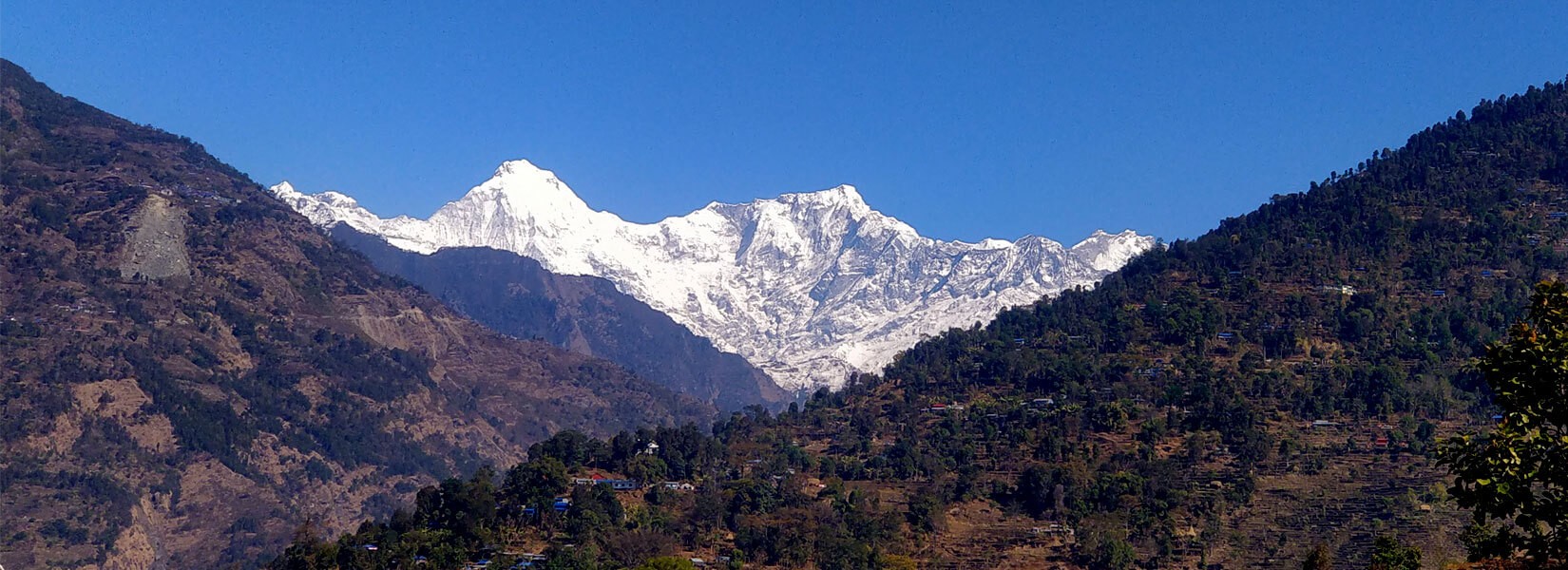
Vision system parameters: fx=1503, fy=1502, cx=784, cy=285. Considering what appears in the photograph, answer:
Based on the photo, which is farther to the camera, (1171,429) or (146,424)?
(146,424)

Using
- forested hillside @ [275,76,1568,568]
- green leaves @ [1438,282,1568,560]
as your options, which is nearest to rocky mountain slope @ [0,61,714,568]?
forested hillside @ [275,76,1568,568]

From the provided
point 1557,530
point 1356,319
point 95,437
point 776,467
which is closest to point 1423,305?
point 1356,319

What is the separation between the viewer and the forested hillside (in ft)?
313

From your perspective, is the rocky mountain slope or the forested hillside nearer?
the forested hillside

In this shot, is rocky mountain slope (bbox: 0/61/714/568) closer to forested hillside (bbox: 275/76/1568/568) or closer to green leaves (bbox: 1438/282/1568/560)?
forested hillside (bbox: 275/76/1568/568)

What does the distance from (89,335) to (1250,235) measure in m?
128

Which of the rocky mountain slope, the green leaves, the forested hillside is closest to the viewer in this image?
the green leaves

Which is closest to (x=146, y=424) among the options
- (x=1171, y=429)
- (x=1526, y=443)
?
(x=1171, y=429)

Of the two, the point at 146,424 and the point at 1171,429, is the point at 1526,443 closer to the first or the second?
the point at 1171,429

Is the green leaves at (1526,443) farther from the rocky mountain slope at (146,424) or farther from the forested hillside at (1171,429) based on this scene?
the rocky mountain slope at (146,424)

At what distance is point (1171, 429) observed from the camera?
373 ft

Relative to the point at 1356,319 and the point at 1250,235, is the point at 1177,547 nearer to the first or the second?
the point at 1356,319

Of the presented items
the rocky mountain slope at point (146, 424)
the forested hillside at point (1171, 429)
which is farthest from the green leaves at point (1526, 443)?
the rocky mountain slope at point (146, 424)

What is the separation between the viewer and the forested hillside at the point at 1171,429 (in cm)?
9531
